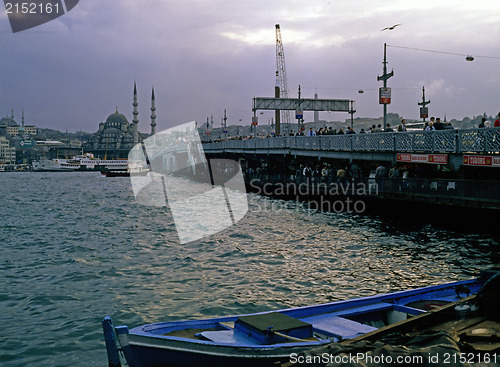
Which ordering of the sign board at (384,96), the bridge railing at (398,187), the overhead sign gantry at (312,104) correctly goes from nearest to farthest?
the bridge railing at (398,187), the sign board at (384,96), the overhead sign gantry at (312,104)

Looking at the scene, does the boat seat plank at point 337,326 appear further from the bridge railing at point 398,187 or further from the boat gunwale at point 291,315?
the bridge railing at point 398,187

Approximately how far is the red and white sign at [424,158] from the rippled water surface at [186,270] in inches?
139

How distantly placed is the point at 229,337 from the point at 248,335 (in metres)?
0.29

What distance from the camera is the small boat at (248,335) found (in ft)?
19.6

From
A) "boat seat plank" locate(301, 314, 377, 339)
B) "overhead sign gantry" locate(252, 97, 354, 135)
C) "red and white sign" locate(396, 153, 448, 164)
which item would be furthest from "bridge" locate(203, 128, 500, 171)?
"overhead sign gantry" locate(252, 97, 354, 135)

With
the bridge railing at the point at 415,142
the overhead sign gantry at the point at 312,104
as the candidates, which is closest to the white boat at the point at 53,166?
the overhead sign gantry at the point at 312,104

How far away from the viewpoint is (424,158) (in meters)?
25.0

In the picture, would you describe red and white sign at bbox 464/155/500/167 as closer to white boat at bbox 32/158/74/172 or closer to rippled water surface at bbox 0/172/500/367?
rippled water surface at bbox 0/172/500/367

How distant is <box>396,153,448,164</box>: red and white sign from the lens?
77.2 feet

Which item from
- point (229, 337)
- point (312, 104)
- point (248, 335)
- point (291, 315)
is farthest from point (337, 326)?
point (312, 104)

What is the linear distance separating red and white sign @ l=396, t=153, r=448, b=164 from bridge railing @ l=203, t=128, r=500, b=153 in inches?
13.5

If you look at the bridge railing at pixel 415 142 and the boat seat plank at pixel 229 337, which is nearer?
the boat seat plank at pixel 229 337

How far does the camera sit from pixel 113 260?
18312mm

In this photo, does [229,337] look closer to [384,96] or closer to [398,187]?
[398,187]
